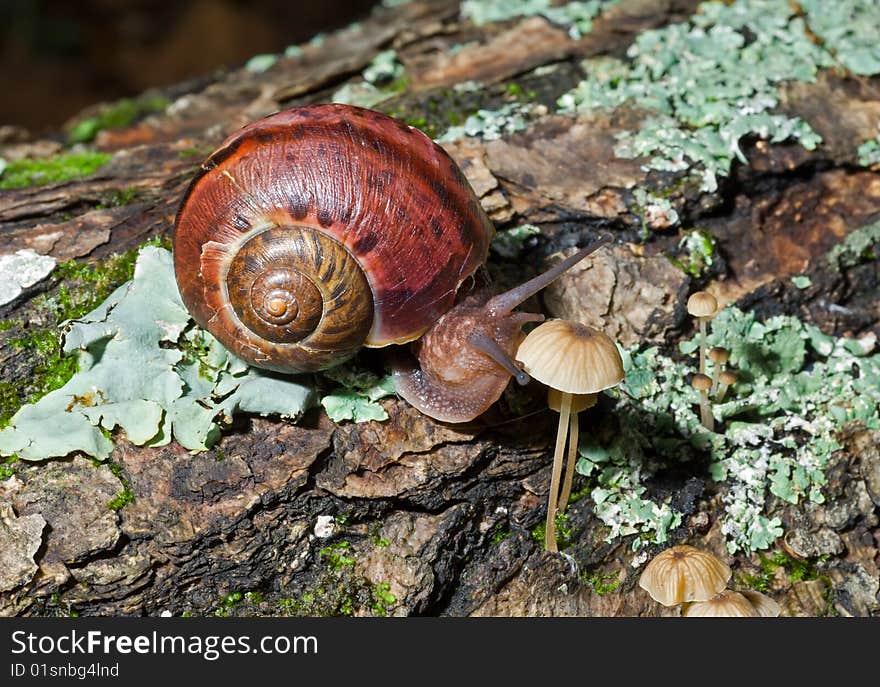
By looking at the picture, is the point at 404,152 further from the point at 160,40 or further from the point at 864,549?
the point at 160,40

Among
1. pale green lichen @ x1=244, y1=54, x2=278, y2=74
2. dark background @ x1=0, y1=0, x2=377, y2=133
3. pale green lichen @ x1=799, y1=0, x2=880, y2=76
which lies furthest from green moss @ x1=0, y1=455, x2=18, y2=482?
dark background @ x1=0, y1=0, x2=377, y2=133

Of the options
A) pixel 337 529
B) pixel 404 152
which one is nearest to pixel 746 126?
pixel 404 152

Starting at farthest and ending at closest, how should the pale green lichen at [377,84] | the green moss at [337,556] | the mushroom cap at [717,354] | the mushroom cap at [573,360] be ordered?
the pale green lichen at [377,84]
the mushroom cap at [717,354]
the green moss at [337,556]
the mushroom cap at [573,360]

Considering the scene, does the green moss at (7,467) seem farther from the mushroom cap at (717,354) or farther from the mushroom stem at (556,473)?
the mushroom cap at (717,354)

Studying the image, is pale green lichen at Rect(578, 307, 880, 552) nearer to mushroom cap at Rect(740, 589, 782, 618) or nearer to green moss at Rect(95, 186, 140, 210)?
mushroom cap at Rect(740, 589, 782, 618)

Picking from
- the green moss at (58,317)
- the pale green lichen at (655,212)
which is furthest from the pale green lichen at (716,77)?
the green moss at (58,317)
